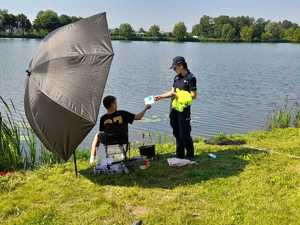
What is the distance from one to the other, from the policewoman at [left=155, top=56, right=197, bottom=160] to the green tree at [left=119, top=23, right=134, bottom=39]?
4945 inches

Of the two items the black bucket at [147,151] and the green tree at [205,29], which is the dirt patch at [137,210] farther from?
the green tree at [205,29]

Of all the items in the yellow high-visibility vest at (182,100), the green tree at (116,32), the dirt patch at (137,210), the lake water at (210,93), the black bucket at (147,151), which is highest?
→ the green tree at (116,32)

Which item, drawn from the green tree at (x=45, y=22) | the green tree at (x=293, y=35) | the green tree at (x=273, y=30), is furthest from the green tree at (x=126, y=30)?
the green tree at (x=293, y=35)

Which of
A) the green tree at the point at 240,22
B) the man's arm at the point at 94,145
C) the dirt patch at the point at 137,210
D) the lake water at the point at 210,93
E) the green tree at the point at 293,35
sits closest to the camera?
the dirt patch at the point at 137,210

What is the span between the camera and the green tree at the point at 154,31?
5694 inches

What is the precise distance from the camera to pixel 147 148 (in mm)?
8289

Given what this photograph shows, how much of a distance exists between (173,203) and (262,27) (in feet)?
499

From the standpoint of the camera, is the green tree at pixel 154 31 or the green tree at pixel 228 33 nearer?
the green tree at pixel 228 33

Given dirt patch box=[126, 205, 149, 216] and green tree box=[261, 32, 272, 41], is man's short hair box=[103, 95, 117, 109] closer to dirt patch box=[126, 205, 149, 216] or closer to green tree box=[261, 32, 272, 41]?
dirt patch box=[126, 205, 149, 216]

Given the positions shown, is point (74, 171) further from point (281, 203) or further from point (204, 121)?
point (204, 121)

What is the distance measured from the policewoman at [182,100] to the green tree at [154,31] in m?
138

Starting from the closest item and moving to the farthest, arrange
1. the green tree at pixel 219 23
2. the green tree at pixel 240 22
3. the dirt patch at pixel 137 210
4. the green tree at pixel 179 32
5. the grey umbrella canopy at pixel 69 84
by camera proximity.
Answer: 1. the dirt patch at pixel 137 210
2. the grey umbrella canopy at pixel 69 84
3. the green tree at pixel 179 32
4. the green tree at pixel 219 23
5. the green tree at pixel 240 22

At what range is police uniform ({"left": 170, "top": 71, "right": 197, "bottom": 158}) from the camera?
7.69 meters

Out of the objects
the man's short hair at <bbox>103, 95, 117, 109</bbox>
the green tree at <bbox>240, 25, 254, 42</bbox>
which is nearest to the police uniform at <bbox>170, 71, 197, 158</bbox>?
the man's short hair at <bbox>103, 95, 117, 109</bbox>
